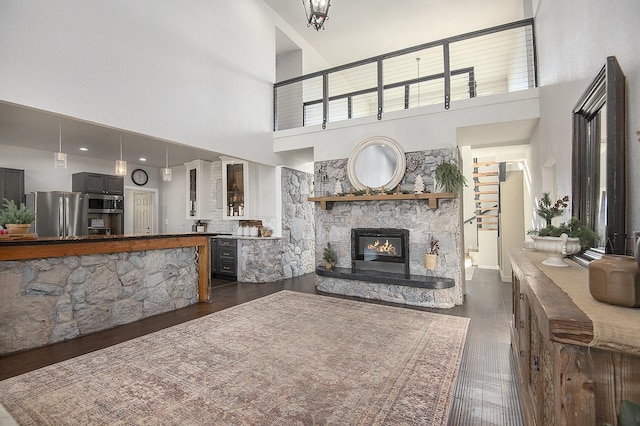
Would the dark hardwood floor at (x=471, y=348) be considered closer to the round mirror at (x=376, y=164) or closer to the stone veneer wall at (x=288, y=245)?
the stone veneer wall at (x=288, y=245)

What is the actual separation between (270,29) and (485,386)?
7.06 meters

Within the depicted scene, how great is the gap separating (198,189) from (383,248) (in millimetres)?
4302

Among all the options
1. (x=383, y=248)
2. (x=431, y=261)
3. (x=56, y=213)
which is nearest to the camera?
(x=431, y=261)

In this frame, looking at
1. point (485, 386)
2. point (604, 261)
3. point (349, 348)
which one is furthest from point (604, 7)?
point (349, 348)

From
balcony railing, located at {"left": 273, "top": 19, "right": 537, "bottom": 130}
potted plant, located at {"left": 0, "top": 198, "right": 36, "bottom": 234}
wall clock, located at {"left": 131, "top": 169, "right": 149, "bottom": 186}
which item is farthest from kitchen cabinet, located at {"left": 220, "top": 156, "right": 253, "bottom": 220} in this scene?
potted plant, located at {"left": 0, "top": 198, "right": 36, "bottom": 234}

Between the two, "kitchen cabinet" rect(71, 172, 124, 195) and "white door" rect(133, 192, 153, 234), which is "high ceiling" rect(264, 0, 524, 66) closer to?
"kitchen cabinet" rect(71, 172, 124, 195)

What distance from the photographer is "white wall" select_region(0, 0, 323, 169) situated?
3056 millimetres

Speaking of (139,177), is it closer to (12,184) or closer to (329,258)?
(12,184)

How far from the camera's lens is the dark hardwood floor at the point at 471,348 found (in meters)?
2.04

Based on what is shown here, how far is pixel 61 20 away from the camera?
3.24m

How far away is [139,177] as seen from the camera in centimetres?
722

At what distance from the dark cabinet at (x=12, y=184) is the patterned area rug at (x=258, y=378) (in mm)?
4046

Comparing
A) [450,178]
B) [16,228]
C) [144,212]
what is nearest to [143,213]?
[144,212]

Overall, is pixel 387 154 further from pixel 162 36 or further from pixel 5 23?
pixel 5 23
